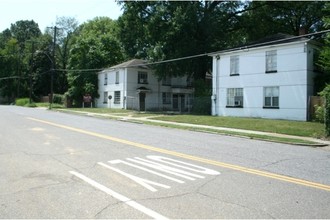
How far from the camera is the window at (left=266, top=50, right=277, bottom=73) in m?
27.9

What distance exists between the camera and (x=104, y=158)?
33.7 feet

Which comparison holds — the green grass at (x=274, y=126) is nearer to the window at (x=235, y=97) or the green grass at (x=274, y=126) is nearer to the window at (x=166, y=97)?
the window at (x=235, y=97)

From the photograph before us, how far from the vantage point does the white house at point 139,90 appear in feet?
146

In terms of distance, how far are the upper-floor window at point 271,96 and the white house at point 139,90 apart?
16322mm

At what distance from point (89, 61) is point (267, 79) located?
30.9 meters

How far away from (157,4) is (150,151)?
29498 millimetres

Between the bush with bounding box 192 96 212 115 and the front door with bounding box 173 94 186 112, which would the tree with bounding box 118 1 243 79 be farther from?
the front door with bounding box 173 94 186 112

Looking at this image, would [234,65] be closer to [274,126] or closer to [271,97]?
[271,97]

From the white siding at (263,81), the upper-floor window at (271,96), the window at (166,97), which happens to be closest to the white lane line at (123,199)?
the white siding at (263,81)

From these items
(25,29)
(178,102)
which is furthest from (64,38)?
(178,102)

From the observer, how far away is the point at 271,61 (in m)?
28.2

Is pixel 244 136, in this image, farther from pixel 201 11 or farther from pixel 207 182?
pixel 201 11

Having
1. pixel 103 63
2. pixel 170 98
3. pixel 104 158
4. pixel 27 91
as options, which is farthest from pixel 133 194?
pixel 27 91

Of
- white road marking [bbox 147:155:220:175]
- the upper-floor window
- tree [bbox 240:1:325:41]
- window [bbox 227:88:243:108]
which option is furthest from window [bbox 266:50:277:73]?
white road marking [bbox 147:155:220:175]
